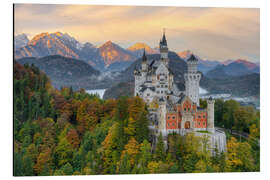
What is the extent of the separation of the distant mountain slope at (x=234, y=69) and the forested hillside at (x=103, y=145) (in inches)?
132

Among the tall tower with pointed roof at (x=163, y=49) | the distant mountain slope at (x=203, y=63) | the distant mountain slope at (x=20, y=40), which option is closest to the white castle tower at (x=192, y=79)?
the distant mountain slope at (x=203, y=63)

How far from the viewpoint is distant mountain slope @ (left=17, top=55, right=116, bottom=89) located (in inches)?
624

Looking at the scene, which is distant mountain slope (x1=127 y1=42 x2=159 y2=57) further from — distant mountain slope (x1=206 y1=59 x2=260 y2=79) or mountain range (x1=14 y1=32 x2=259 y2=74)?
distant mountain slope (x1=206 y1=59 x2=260 y2=79)

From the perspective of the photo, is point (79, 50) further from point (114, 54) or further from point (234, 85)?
point (234, 85)

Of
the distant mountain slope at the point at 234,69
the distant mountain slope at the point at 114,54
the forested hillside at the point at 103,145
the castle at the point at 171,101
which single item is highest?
the distant mountain slope at the point at 114,54

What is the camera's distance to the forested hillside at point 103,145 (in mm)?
12047

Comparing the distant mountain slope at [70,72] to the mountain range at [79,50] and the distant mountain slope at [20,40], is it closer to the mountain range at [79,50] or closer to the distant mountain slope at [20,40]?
the mountain range at [79,50]

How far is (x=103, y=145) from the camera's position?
13.5m

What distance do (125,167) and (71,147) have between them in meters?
3.38

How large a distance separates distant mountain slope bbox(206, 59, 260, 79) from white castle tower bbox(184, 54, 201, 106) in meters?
2.22

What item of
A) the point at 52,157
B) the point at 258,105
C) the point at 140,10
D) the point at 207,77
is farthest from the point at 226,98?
the point at 52,157

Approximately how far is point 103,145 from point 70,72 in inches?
212

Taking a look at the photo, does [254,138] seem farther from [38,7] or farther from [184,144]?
[38,7]

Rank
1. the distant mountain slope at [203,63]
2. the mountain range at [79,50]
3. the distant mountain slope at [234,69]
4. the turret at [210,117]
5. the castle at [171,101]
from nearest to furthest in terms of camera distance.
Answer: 1. the castle at [171,101]
2. the turret at [210,117]
3. the mountain range at [79,50]
4. the distant mountain slope at [234,69]
5. the distant mountain slope at [203,63]
